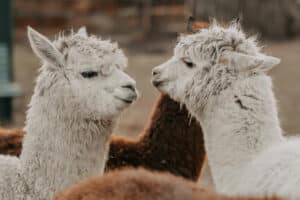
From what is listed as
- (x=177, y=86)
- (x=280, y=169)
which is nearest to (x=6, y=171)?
(x=177, y=86)

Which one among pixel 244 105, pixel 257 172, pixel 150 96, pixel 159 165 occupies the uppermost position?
pixel 244 105

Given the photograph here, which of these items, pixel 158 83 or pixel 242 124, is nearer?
pixel 242 124

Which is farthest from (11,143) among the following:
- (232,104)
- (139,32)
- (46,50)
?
(139,32)

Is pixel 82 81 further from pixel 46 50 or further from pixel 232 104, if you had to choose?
pixel 232 104

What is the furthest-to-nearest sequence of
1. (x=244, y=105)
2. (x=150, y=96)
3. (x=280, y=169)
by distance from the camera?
(x=150, y=96) → (x=244, y=105) → (x=280, y=169)

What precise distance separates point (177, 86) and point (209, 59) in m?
0.26

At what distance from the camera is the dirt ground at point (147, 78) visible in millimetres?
12008

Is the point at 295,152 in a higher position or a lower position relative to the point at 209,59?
lower

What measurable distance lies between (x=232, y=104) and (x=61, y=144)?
102 cm

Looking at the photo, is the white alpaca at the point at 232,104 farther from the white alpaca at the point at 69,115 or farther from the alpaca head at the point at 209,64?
the white alpaca at the point at 69,115

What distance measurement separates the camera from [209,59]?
506cm

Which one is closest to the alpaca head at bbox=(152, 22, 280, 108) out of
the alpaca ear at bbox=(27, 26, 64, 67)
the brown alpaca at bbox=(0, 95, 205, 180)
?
the alpaca ear at bbox=(27, 26, 64, 67)

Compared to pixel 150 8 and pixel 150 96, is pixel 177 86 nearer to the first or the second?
pixel 150 96

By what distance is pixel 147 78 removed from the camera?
1467cm
